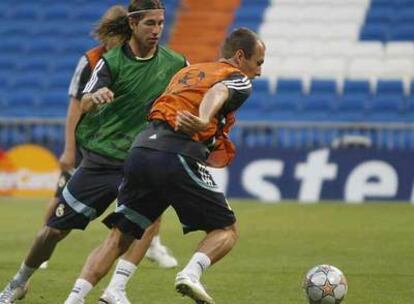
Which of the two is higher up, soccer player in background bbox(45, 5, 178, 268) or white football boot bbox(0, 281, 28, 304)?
soccer player in background bbox(45, 5, 178, 268)

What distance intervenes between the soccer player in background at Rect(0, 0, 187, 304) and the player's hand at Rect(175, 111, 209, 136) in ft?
3.71

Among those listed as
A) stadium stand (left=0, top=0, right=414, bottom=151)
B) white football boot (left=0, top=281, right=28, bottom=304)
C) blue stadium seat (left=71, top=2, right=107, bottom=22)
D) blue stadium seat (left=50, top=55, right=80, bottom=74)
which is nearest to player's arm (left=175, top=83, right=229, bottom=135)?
Result: white football boot (left=0, top=281, right=28, bottom=304)

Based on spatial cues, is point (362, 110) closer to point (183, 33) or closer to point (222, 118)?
point (183, 33)

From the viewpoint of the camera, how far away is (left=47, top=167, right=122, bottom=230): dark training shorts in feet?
28.7

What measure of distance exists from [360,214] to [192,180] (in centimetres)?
989

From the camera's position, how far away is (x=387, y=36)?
25625mm

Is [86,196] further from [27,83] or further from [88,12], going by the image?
[88,12]

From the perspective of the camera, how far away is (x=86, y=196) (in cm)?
873

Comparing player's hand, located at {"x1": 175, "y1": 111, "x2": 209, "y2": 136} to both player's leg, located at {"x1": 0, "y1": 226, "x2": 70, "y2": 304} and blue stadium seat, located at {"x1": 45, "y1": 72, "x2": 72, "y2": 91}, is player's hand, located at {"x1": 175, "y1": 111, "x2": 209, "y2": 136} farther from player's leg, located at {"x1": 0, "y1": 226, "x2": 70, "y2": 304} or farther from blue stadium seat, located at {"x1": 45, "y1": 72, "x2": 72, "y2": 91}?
blue stadium seat, located at {"x1": 45, "y1": 72, "x2": 72, "y2": 91}

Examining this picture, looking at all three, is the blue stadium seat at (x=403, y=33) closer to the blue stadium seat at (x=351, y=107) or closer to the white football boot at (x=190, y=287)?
Result: the blue stadium seat at (x=351, y=107)

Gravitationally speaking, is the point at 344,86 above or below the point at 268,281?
above

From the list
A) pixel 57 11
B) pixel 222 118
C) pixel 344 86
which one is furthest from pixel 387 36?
pixel 222 118

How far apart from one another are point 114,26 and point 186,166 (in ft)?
6.37

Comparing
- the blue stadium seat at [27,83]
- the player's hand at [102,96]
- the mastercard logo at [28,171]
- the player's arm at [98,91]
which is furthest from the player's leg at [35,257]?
the blue stadium seat at [27,83]
